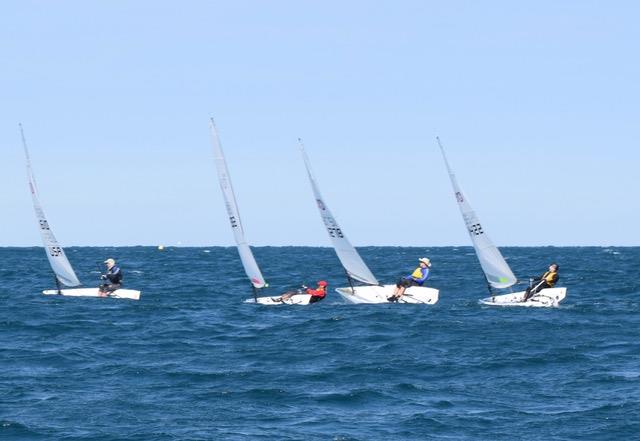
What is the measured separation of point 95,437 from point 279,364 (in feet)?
26.3

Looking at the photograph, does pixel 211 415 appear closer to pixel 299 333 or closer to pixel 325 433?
pixel 325 433

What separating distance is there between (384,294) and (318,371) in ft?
56.1

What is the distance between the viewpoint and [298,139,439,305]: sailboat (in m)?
41.5

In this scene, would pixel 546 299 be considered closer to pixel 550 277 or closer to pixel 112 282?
pixel 550 277

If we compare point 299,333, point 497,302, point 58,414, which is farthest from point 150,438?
point 497,302

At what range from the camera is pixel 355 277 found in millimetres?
43562

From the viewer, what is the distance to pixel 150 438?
62.6ft

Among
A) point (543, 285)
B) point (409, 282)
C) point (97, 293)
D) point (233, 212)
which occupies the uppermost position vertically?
point (233, 212)

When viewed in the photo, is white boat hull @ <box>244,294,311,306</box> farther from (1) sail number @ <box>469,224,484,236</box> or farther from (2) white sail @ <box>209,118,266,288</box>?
(1) sail number @ <box>469,224,484,236</box>

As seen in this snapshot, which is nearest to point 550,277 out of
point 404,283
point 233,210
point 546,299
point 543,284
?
point 543,284

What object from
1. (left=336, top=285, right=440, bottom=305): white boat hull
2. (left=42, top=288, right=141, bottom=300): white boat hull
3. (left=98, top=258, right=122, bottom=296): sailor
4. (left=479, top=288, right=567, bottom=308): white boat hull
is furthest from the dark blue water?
(left=98, top=258, right=122, bottom=296): sailor

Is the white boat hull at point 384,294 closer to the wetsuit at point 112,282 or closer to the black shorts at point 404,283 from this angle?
the black shorts at point 404,283

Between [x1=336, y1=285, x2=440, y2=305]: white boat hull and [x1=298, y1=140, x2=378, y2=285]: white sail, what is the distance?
637mm

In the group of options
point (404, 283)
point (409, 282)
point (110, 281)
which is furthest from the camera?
point (110, 281)
